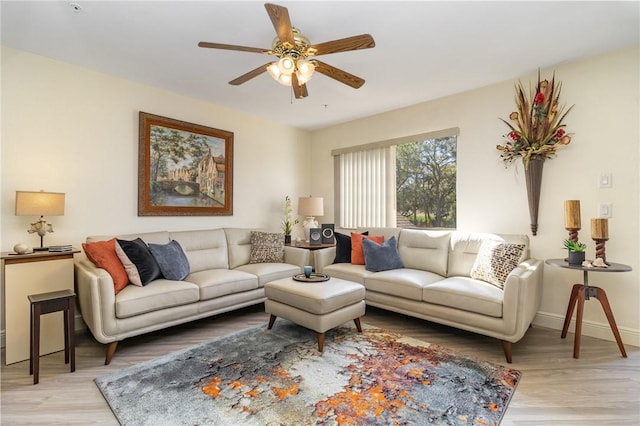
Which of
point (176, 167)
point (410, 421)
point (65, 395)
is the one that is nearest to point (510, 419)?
point (410, 421)

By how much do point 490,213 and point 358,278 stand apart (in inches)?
64.8

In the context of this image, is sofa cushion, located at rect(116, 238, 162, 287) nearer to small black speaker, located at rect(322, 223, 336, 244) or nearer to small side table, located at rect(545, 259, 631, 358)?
small black speaker, located at rect(322, 223, 336, 244)

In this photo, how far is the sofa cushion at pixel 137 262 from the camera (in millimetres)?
2666

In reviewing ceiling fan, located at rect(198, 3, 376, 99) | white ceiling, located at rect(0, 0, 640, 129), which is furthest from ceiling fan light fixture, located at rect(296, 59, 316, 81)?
white ceiling, located at rect(0, 0, 640, 129)

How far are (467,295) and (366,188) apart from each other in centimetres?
238

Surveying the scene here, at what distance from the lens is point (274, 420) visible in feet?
5.51

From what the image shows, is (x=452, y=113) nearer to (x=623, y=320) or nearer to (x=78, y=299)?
(x=623, y=320)

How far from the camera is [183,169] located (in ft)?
12.3

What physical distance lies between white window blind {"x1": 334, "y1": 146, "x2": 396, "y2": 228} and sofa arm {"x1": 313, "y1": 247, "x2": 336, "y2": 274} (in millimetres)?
957

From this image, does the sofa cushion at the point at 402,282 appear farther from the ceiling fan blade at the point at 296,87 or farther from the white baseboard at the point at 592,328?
the ceiling fan blade at the point at 296,87

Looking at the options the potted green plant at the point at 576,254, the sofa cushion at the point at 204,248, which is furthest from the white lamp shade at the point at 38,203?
the potted green plant at the point at 576,254

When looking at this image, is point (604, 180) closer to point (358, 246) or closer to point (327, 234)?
point (358, 246)

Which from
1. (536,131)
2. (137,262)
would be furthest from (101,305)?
(536,131)

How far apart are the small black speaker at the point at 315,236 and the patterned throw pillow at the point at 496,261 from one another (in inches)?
83.8
